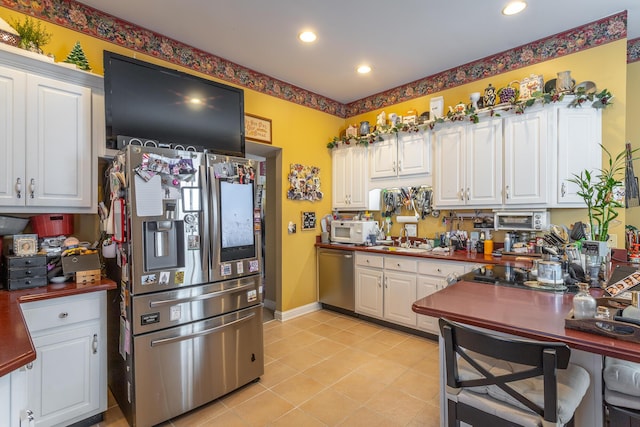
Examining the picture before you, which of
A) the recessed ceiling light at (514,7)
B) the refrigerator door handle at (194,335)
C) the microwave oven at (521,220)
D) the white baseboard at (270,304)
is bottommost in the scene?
the white baseboard at (270,304)

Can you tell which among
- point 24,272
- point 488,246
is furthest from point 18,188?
point 488,246

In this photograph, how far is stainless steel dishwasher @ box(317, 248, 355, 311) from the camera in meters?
4.05

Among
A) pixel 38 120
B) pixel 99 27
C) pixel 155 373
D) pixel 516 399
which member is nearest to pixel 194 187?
pixel 38 120

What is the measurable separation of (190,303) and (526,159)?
3.27 metres

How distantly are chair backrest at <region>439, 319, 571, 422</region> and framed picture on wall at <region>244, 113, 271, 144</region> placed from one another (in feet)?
9.93

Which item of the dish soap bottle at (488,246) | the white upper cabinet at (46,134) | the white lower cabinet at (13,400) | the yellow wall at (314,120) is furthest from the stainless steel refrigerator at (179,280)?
the dish soap bottle at (488,246)

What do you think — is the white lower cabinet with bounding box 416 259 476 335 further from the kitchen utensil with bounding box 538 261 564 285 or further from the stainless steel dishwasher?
the kitchen utensil with bounding box 538 261 564 285

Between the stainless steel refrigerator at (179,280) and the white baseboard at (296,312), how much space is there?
4.87 feet

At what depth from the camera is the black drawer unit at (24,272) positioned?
1.91m

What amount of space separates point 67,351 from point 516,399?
8.11 feet

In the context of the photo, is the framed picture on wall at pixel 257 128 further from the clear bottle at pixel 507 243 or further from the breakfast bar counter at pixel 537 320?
the clear bottle at pixel 507 243

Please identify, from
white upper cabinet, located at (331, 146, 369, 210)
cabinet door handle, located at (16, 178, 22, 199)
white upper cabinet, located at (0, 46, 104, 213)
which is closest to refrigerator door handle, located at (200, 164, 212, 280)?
white upper cabinet, located at (0, 46, 104, 213)

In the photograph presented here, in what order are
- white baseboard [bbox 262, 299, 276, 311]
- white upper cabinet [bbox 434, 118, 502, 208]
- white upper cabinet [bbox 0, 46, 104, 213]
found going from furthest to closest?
white baseboard [bbox 262, 299, 276, 311] → white upper cabinet [bbox 434, 118, 502, 208] → white upper cabinet [bbox 0, 46, 104, 213]

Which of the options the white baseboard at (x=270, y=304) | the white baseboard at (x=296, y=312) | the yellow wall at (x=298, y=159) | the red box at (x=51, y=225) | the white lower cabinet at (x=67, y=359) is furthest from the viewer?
the white baseboard at (x=270, y=304)
